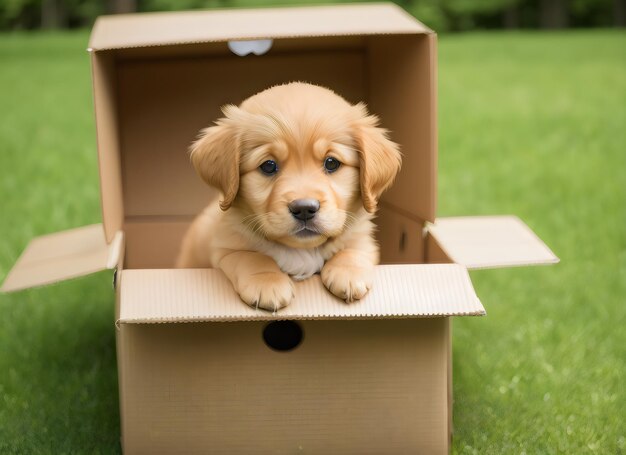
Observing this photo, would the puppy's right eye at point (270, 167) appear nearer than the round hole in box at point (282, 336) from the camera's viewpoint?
Yes

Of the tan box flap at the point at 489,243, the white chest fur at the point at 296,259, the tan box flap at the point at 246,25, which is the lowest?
the tan box flap at the point at 489,243

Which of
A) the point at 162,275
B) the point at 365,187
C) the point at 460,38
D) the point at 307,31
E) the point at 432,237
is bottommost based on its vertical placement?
the point at 460,38

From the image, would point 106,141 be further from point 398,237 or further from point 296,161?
point 398,237

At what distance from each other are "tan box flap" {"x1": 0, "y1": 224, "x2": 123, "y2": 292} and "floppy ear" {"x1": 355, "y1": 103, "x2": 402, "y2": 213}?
76 centimetres

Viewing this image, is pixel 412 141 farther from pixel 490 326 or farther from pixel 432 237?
pixel 490 326

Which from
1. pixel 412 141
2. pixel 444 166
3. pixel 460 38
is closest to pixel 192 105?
pixel 412 141

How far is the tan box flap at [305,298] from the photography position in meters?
2.15

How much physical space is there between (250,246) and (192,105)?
1389 mm

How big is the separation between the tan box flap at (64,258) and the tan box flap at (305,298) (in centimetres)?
22

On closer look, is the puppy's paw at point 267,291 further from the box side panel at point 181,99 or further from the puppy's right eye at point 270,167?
the box side panel at point 181,99

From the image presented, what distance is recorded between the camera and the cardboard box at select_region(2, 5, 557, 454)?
88.7 inches

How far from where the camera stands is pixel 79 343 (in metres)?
3.42

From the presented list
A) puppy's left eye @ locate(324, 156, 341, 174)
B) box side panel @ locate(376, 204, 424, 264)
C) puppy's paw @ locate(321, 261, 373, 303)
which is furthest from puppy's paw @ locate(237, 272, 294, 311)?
box side panel @ locate(376, 204, 424, 264)

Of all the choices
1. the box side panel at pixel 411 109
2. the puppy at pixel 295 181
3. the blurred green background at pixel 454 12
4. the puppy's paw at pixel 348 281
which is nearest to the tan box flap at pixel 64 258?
the puppy at pixel 295 181
